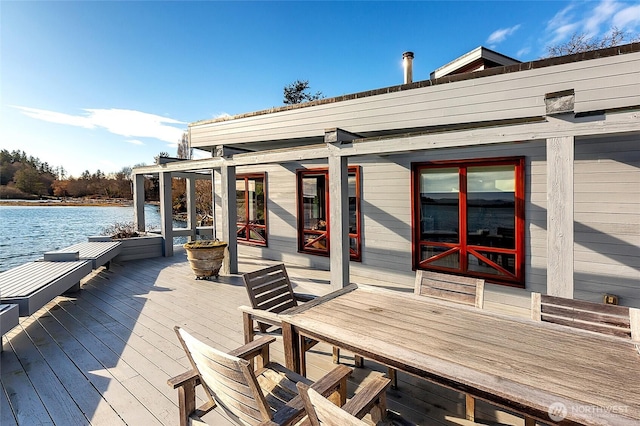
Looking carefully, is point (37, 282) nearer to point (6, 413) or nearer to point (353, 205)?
point (6, 413)

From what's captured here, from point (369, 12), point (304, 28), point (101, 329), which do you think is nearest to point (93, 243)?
point (101, 329)

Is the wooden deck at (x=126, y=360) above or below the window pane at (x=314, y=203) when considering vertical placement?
below

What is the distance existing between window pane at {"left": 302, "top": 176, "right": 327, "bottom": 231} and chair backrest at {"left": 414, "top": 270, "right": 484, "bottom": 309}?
4.11m

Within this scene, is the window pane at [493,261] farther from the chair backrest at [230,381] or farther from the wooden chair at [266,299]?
the chair backrest at [230,381]

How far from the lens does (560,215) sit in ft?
9.48

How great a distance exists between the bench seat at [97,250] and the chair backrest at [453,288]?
215 inches

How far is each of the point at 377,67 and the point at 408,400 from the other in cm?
1499

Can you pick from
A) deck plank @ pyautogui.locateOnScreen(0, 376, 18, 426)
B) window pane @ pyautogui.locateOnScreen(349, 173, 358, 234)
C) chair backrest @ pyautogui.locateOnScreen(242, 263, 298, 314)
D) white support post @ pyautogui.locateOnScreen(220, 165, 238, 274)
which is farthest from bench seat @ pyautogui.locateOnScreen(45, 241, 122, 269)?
window pane @ pyautogui.locateOnScreen(349, 173, 358, 234)

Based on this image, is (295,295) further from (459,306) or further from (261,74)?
(261,74)

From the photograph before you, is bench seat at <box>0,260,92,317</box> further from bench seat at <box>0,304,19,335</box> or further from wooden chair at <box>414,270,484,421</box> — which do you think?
wooden chair at <box>414,270,484,421</box>

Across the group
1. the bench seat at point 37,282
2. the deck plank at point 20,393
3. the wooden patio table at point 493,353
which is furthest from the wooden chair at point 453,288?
the bench seat at point 37,282

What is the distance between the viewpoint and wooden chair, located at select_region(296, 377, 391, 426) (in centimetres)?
104

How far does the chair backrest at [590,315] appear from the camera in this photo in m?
1.88

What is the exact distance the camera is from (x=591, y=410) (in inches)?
45.6
